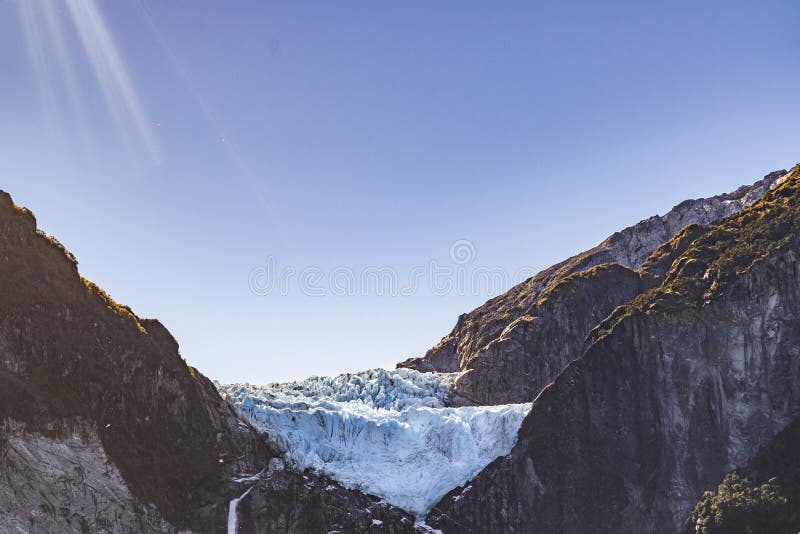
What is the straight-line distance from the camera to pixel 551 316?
150125 mm

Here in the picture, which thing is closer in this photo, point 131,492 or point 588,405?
point 131,492

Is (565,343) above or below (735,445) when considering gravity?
above

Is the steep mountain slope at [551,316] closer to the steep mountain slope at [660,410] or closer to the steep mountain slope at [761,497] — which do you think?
the steep mountain slope at [660,410]

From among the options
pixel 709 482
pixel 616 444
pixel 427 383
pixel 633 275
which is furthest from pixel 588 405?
pixel 633 275

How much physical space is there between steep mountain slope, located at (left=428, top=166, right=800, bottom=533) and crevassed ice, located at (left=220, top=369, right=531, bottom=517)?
8.25 feet

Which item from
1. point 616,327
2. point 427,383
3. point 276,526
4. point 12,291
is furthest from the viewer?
point 427,383

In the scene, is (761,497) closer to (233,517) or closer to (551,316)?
(551,316)

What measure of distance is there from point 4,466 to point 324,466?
35825mm

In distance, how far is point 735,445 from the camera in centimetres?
11831

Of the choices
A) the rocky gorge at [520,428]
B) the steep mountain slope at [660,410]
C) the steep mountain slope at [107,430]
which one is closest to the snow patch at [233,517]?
the rocky gorge at [520,428]

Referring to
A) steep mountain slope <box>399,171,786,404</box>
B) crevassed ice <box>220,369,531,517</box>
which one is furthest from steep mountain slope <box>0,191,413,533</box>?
steep mountain slope <box>399,171,786,404</box>

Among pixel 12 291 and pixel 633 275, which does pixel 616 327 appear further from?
pixel 12 291

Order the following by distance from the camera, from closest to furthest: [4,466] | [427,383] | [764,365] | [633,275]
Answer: [4,466] → [764,365] → [427,383] → [633,275]

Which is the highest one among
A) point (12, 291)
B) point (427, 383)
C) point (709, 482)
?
point (12, 291)
